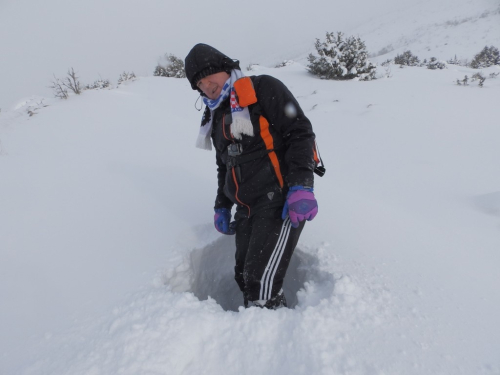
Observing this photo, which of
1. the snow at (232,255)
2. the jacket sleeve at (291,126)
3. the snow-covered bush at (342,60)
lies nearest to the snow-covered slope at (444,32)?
the snow-covered bush at (342,60)

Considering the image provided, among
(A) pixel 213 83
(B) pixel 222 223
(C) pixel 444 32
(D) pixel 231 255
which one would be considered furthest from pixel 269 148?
(C) pixel 444 32

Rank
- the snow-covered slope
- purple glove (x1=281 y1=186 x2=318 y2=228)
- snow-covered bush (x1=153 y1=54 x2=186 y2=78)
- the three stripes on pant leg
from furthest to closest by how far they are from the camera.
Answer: the snow-covered slope → snow-covered bush (x1=153 y1=54 x2=186 y2=78) → the three stripes on pant leg → purple glove (x1=281 y1=186 x2=318 y2=228)

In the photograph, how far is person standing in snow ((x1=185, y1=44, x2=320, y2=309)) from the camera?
1.54m

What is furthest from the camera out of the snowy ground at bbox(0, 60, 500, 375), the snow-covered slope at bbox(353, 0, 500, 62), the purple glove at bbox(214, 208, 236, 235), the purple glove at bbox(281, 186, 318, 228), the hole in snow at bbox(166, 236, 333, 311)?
the snow-covered slope at bbox(353, 0, 500, 62)

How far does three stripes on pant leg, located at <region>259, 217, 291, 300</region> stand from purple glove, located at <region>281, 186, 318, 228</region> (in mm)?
148

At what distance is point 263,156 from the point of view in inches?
64.9

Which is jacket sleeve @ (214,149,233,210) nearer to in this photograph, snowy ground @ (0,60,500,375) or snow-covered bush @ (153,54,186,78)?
snowy ground @ (0,60,500,375)

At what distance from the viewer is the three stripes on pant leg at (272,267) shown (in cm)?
161

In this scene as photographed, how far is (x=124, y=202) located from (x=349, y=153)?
2880 mm

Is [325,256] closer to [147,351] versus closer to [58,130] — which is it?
[147,351]

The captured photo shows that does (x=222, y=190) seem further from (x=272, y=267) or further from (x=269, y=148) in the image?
(x=272, y=267)

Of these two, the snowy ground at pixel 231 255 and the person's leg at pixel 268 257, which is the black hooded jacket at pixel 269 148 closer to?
the person's leg at pixel 268 257

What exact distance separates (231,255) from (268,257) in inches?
33.0

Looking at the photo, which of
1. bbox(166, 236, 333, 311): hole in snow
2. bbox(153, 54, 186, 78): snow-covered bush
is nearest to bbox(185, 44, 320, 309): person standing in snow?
bbox(166, 236, 333, 311): hole in snow
